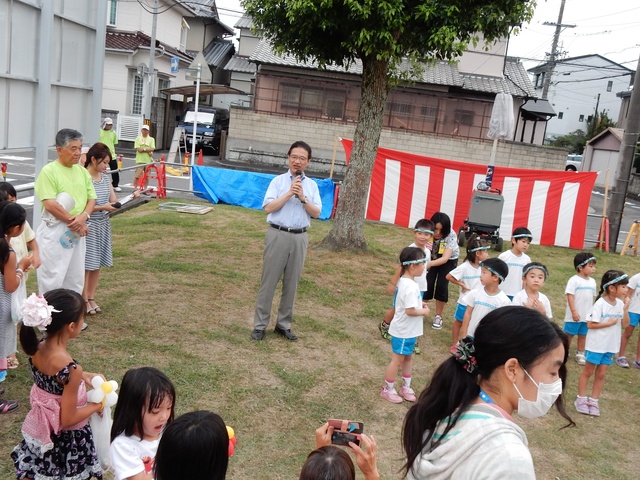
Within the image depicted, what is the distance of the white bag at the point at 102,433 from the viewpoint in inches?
117

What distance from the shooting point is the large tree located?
828 centimetres

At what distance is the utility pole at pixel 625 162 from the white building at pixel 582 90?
47.0 m

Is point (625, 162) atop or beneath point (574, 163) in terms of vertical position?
beneath

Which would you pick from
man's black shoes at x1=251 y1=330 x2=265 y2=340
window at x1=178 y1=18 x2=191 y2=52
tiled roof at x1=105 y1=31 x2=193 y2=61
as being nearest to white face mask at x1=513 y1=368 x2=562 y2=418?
man's black shoes at x1=251 y1=330 x2=265 y2=340

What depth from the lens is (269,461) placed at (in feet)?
12.7

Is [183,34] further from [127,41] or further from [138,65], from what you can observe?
[138,65]

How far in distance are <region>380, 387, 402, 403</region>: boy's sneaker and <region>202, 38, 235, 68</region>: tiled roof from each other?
115 ft

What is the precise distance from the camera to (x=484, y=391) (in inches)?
74.9

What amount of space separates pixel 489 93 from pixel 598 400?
22.4 meters

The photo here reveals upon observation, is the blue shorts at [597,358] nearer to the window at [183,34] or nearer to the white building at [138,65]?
the white building at [138,65]

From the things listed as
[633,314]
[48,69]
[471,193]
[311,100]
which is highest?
[311,100]

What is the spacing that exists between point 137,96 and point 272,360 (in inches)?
1007

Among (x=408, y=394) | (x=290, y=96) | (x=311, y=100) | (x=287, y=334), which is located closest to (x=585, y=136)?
(x=311, y=100)

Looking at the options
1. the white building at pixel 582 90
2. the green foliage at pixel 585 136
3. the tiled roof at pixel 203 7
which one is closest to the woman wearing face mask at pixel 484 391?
the tiled roof at pixel 203 7
